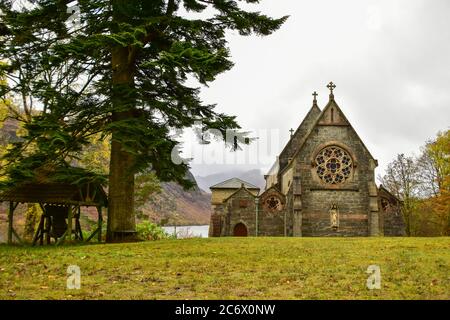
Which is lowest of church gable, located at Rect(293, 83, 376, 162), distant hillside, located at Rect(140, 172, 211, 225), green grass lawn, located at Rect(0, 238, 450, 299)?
Answer: green grass lawn, located at Rect(0, 238, 450, 299)

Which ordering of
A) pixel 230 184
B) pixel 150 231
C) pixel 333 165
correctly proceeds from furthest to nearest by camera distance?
pixel 230 184 < pixel 333 165 < pixel 150 231

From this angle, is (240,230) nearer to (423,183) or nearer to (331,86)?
(331,86)

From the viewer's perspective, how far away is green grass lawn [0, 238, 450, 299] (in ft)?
21.5

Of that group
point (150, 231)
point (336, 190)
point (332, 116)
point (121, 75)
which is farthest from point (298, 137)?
point (121, 75)

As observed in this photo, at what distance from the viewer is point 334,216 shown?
102ft

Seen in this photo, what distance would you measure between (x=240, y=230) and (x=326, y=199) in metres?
7.11

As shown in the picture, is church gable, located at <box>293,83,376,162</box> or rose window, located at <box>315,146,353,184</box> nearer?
rose window, located at <box>315,146,353,184</box>

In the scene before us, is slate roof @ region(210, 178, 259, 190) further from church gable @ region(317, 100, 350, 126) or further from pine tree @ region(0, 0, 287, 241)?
pine tree @ region(0, 0, 287, 241)

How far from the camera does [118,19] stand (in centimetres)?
1606

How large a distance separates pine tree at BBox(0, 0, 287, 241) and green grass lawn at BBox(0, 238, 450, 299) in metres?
4.10

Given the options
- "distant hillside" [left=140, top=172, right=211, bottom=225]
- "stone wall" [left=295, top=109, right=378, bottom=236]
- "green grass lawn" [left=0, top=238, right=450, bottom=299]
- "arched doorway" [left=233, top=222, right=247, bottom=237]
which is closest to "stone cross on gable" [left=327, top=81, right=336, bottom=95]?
"stone wall" [left=295, top=109, right=378, bottom=236]

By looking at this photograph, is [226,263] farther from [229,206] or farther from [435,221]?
[435,221]

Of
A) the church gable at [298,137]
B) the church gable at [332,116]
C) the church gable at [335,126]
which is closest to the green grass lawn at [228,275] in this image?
the church gable at [335,126]
